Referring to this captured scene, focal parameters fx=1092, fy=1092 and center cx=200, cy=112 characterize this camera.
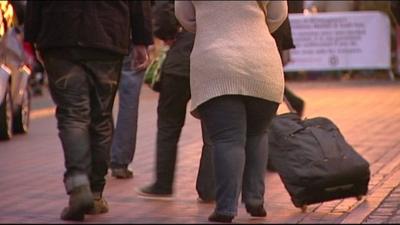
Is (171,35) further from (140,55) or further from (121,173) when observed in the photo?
(121,173)

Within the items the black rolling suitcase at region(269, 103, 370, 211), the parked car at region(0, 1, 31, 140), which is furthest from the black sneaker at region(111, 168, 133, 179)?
the parked car at region(0, 1, 31, 140)

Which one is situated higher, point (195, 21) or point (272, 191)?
point (195, 21)

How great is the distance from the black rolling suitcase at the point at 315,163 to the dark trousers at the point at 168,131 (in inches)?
34.9

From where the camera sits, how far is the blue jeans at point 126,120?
832 centimetres

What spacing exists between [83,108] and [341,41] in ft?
51.9

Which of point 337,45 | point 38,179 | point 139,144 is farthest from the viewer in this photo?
point 337,45

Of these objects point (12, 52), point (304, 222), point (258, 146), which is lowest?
point (12, 52)

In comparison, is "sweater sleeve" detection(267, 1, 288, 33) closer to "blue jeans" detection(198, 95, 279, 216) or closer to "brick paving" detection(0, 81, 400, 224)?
"blue jeans" detection(198, 95, 279, 216)

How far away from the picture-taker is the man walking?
239 inches

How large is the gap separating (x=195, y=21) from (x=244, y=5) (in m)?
0.31

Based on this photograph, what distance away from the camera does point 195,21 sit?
20.0ft

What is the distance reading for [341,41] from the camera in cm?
2150

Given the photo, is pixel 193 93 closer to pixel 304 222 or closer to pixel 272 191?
pixel 304 222

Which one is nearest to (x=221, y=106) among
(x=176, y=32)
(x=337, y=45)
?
(x=176, y=32)
